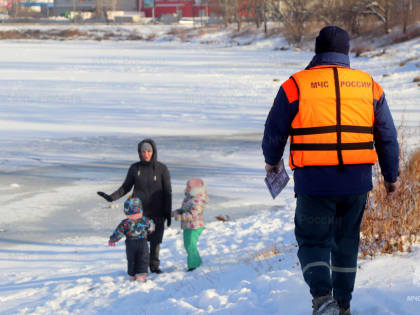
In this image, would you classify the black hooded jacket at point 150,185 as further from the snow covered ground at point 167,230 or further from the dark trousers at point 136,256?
the snow covered ground at point 167,230

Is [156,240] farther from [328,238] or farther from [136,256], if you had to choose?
[328,238]

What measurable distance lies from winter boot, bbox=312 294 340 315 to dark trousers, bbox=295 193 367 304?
0.03 m

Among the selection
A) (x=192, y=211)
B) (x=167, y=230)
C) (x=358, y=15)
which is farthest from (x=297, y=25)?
(x=192, y=211)

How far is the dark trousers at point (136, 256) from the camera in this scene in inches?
248

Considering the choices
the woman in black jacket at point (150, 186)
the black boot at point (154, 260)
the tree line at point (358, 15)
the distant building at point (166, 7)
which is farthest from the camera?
the distant building at point (166, 7)

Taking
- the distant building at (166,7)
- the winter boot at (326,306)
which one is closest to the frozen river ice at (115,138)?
the winter boot at (326,306)


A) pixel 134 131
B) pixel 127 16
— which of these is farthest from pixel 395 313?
pixel 127 16

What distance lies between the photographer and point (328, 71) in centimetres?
378

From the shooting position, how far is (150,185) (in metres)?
6.40

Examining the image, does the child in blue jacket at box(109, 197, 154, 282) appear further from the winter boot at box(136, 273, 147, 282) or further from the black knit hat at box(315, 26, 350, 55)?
the black knit hat at box(315, 26, 350, 55)

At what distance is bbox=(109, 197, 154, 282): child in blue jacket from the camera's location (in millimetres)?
6246

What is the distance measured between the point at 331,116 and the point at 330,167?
0.29 metres

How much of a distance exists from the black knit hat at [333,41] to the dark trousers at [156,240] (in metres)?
3.13

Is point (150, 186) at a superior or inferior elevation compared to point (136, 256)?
superior
